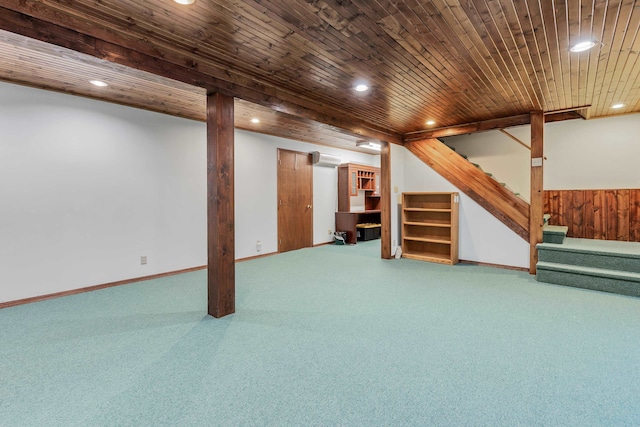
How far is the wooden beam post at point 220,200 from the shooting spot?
9.62 ft

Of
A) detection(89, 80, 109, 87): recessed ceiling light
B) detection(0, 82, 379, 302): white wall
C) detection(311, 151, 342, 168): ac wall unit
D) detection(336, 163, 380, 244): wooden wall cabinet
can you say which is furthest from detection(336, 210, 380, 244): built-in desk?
detection(89, 80, 109, 87): recessed ceiling light

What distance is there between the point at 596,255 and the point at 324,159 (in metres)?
5.06

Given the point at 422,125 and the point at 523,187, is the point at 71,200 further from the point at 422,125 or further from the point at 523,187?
the point at 523,187

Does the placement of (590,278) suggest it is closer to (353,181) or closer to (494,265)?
(494,265)

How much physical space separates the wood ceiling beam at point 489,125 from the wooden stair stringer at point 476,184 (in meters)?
0.15

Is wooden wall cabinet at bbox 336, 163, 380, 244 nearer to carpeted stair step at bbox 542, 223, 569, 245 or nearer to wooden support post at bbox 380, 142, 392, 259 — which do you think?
wooden support post at bbox 380, 142, 392, 259

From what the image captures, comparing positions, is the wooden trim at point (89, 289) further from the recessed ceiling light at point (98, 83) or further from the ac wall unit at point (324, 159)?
the ac wall unit at point (324, 159)

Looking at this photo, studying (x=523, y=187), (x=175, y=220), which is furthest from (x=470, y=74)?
(x=175, y=220)

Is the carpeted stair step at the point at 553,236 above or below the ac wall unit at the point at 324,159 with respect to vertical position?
below

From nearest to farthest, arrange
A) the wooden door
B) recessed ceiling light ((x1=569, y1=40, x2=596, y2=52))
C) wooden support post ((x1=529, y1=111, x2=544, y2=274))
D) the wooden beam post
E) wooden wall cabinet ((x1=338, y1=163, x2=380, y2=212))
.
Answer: recessed ceiling light ((x1=569, y1=40, x2=596, y2=52))
the wooden beam post
wooden support post ((x1=529, y1=111, x2=544, y2=274))
the wooden door
wooden wall cabinet ((x1=338, y1=163, x2=380, y2=212))

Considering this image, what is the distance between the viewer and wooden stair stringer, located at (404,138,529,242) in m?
4.81

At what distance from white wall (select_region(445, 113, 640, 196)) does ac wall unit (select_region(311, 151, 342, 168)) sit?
3.29 metres

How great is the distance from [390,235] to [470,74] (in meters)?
3.19

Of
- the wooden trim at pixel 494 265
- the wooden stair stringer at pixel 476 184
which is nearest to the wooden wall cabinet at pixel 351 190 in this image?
the wooden stair stringer at pixel 476 184
